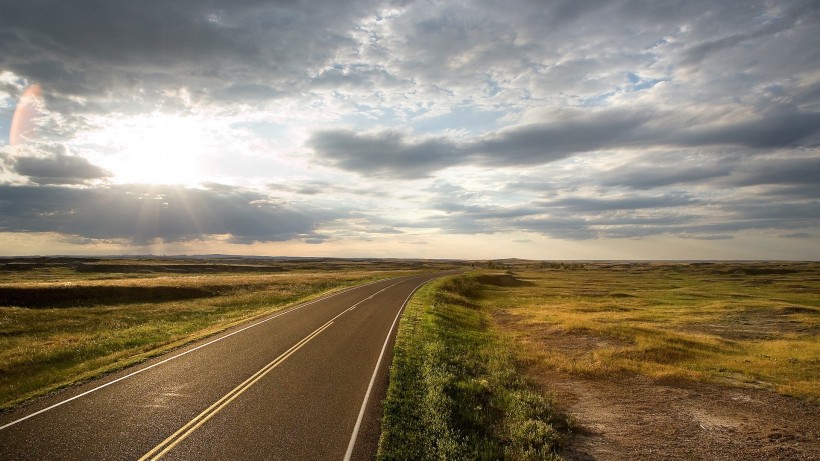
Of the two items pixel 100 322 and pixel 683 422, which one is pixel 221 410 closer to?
pixel 683 422

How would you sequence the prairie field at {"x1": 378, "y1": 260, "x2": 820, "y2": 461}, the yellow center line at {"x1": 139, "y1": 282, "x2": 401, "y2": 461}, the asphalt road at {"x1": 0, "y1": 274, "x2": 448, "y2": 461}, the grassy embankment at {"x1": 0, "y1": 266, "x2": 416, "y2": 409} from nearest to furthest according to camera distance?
the yellow center line at {"x1": 139, "y1": 282, "x2": 401, "y2": 461} < the asphalt road at {"x1": 0, "y1": 274, "x2": 448, "y2": 461} < the prairie field at {"x1": 378, "y1": 260, "x2": 820, "y2": 461} < the grassy embankment at {"x1": 0, "y1": 266, "x2": 416, "y2": 409}

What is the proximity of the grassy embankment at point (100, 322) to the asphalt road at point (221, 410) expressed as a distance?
2.14 meters

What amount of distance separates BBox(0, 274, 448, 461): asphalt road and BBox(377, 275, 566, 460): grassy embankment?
2.49ft

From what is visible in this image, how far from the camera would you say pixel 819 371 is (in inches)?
689

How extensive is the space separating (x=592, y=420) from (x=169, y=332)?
22458 millimetres

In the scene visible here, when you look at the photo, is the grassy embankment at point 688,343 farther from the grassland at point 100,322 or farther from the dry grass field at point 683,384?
the grassland at point 100,322

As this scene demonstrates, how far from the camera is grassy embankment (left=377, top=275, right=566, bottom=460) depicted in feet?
30.8

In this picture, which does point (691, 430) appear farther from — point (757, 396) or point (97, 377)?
point (97, 377)

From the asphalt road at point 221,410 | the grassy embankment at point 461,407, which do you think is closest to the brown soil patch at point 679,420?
the grassy embankment at point 461,407

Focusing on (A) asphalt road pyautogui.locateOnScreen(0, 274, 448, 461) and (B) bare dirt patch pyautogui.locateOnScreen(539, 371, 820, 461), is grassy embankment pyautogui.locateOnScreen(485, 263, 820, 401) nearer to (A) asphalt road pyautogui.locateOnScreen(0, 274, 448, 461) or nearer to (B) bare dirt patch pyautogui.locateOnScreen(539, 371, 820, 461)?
(B) bare dirt patch pyautogui.locateOnScreen(539, 371, 820, 461)

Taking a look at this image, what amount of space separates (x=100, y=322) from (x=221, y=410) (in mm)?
24444

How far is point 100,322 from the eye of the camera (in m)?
28.7

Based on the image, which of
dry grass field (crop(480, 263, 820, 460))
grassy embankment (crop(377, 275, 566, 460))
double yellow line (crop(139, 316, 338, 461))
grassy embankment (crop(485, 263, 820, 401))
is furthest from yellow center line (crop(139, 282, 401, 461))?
grassy embankment (crop(485, 263, 820, 401))

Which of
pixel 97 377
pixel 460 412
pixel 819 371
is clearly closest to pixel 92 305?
pixel 97 377
